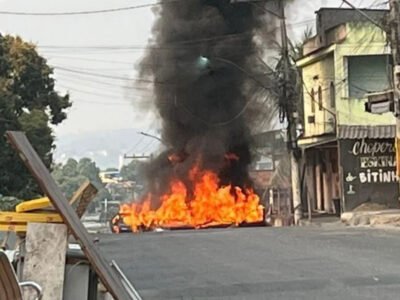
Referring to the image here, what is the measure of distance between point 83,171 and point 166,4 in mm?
34907

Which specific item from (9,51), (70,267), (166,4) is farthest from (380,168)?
(70,267)

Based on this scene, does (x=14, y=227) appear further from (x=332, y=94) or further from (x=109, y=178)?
(x=109, y=178)

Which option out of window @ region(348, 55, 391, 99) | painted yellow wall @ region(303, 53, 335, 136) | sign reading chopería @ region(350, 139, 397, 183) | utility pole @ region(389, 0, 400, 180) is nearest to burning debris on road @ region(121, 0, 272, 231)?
painted yellow wall @ region(303, 53, 335, 136)

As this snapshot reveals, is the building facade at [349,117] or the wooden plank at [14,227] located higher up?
the building facade at [349,117]

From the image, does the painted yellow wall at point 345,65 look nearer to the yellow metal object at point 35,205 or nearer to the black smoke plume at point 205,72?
the black smoke plume at point 205,72

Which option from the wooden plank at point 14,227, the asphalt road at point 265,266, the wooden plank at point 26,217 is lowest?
the asphalt road at point 265,266

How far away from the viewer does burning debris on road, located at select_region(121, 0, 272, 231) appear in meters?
33.8

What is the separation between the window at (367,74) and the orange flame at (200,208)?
7509 mm

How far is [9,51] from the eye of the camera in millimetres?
31812

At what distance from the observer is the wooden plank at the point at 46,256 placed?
5.12 m

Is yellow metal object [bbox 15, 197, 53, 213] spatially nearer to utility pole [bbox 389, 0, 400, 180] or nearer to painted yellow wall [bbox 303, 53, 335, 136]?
utility pole [bbox 389, 0, 400, 180]

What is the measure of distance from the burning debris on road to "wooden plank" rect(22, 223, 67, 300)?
28163 mm

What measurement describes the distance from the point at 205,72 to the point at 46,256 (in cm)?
2909

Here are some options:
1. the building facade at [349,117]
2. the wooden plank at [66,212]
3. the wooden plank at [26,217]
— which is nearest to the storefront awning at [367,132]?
the building facade at [349,117]
